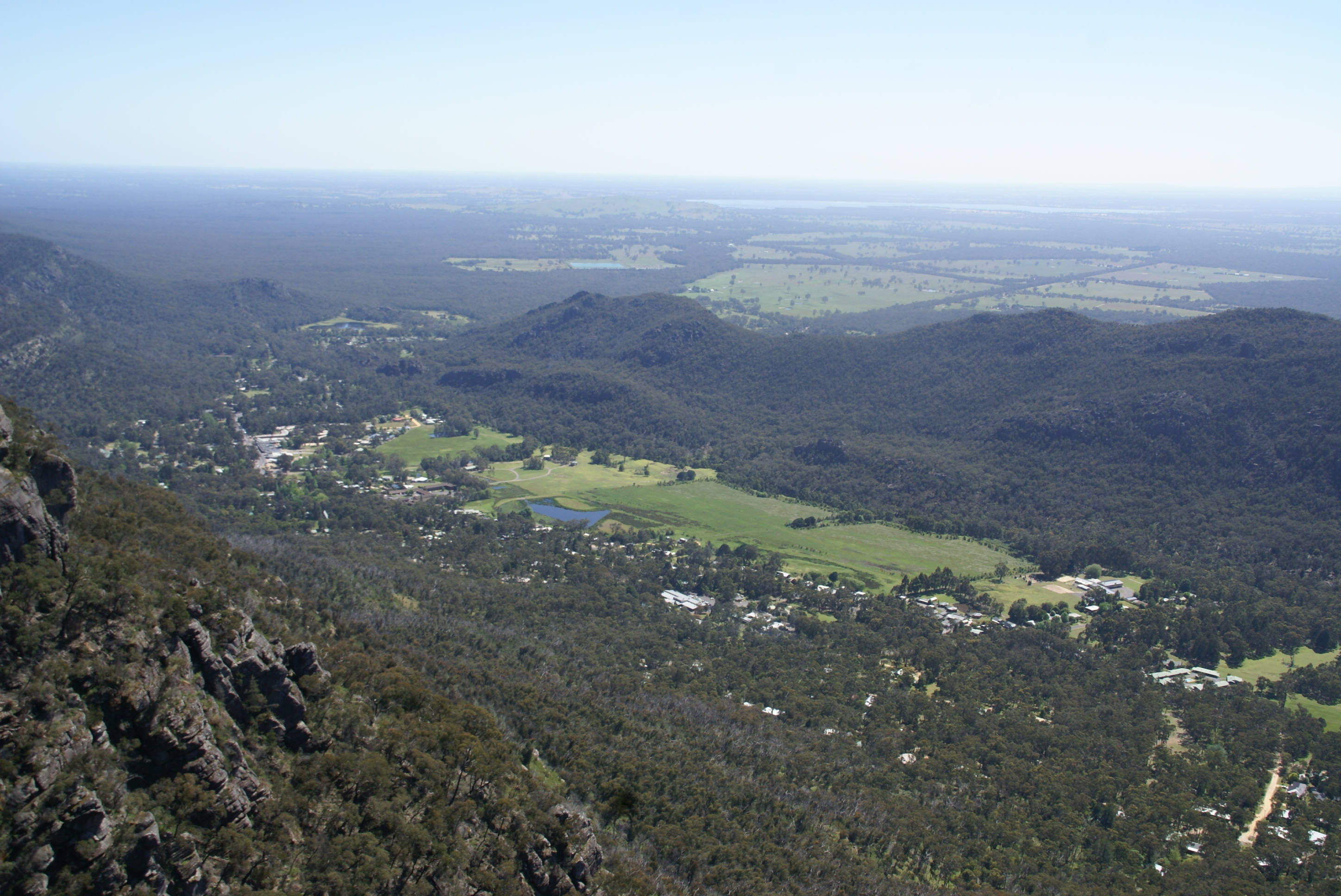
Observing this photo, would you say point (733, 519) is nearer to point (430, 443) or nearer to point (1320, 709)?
point (430, 443)

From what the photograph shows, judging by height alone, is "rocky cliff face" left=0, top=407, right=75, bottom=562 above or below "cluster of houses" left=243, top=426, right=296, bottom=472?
above

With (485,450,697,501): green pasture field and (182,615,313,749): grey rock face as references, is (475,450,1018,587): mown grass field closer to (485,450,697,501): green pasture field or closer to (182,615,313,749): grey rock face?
(485,450,697,501): green pasture field

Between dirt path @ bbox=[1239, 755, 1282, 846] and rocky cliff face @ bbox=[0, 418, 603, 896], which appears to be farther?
dirt path @ bbox=[1239, 755, 1282, 846]

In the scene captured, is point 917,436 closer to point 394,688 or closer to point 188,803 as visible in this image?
point 394,688

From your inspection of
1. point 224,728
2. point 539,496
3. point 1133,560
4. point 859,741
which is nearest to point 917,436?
point 1133,560

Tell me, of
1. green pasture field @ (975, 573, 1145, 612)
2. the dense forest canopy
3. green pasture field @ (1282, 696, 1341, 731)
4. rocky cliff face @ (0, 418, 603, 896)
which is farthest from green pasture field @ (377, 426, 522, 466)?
green pasture field @ (1282, 696, 1341, 731)

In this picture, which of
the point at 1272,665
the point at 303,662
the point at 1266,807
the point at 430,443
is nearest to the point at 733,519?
the point at 430,443
